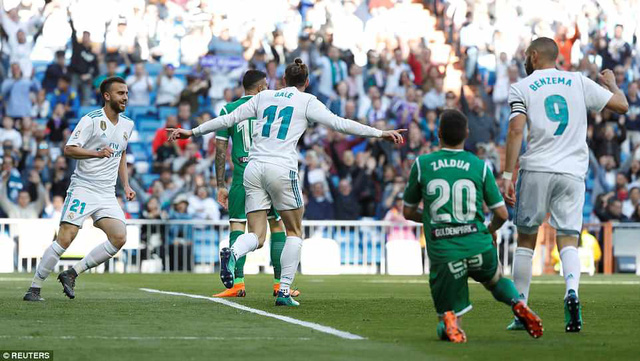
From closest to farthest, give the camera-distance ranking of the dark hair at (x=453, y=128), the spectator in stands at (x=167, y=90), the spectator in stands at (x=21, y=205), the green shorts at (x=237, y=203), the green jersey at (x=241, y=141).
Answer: the dark hair at (x=453, y=128), the green jersey at (x=241, y=141), the green shorts at (x=237, y=203), the spectator in stands at (x=21, y=205), the spectator in stands at (x=167, y=90)

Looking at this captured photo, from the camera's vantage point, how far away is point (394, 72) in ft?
90.4

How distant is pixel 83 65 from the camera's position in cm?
2573

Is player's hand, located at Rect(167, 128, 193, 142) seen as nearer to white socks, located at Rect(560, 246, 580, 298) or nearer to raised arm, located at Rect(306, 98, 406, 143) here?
raised arm, located at Rect(306, 98, 406, 143)

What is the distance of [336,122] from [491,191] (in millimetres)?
2997

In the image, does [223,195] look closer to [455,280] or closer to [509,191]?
[509,191]

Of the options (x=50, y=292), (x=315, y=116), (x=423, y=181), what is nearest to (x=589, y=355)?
(x=423, y=181)

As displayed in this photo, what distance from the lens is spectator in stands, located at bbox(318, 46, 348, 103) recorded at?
2655 cm

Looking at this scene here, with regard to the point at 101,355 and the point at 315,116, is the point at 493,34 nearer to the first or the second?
the point at 315,116

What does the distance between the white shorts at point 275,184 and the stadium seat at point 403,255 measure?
12709 mm

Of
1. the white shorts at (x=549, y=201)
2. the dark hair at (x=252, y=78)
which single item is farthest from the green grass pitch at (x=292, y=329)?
the dark hair at (x=252, y=78)

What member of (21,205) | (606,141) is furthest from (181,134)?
(606,141)

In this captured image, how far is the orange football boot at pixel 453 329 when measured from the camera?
796 cm

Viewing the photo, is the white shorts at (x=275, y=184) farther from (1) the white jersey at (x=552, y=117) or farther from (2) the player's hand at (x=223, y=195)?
(1) the white jersey at (x=552, y=117)

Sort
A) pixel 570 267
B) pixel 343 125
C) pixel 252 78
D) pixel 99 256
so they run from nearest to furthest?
pixel 570 267, pixel 343 125, pixel 99 256, pixel 252 78
